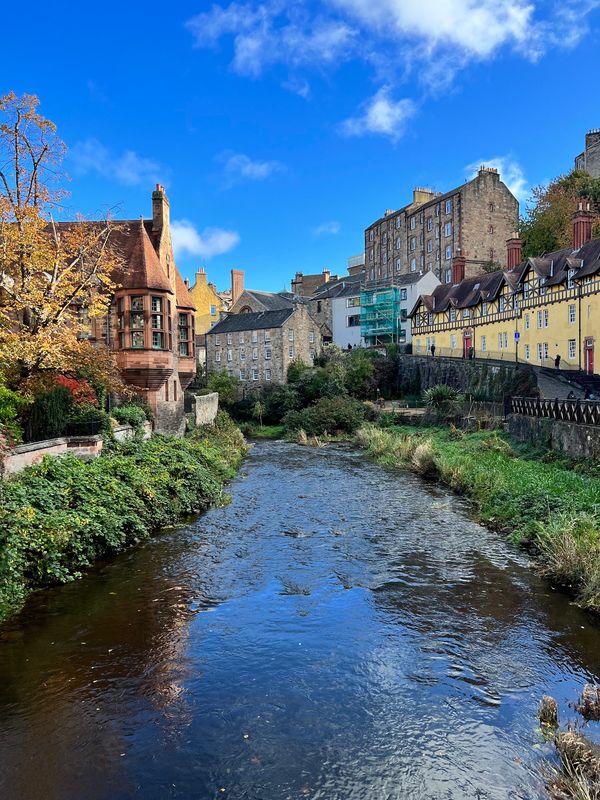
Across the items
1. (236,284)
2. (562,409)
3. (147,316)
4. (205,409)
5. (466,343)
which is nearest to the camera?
(562,409)

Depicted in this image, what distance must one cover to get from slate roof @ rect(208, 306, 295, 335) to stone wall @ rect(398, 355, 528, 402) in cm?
1236

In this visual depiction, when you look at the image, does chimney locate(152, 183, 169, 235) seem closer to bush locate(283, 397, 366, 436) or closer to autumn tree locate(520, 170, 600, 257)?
bush locate(283, 397, 366, 436)

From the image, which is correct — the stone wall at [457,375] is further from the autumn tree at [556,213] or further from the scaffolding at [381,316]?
the autumn tree at [556,213]

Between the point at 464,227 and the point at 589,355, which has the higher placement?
the point at 464,227

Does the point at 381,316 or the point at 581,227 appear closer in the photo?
the point at 581,227

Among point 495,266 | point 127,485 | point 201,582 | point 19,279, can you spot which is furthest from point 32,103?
point 495,266

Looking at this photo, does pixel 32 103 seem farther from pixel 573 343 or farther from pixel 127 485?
pixel 573 343

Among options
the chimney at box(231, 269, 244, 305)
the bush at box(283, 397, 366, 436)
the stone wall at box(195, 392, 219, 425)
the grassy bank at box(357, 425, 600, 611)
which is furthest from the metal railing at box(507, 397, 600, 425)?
the chimney at box(231, 269, 244, 305)

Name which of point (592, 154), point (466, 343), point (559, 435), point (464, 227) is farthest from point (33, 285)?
point (592, 154)

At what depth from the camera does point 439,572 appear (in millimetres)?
12547

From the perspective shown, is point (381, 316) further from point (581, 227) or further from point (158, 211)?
point (158, 211)

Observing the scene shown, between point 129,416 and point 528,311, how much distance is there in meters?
32.3

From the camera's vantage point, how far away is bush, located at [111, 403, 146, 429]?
21172 millimetres

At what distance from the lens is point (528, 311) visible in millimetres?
42281
